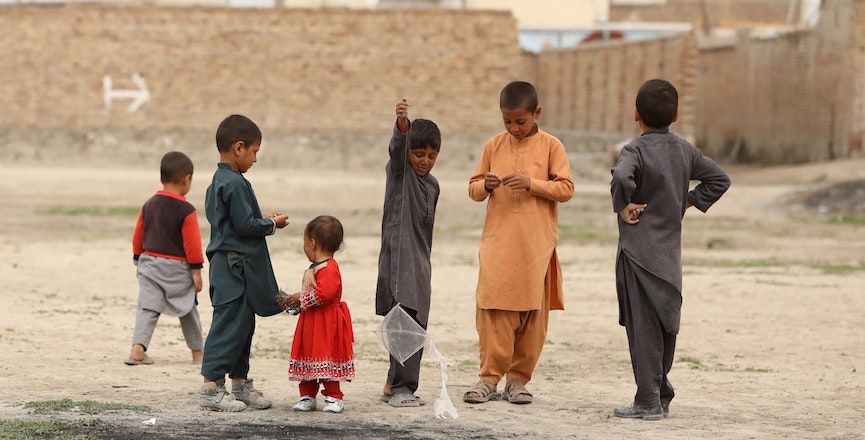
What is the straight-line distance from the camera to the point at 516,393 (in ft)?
20.7

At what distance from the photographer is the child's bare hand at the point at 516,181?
238 inches

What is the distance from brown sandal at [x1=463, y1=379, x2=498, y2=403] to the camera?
626 centimetres

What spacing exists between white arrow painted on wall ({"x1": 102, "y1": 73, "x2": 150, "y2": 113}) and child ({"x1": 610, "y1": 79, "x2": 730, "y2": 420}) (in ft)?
74.4

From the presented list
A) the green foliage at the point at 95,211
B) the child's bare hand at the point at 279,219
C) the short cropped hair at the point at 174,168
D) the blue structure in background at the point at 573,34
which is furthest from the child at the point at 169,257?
the blue structure in background at the point at 573,34

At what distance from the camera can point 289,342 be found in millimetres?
8484

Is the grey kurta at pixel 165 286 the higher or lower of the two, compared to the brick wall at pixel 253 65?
lower

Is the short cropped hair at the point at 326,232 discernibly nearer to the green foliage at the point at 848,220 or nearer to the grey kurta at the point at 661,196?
the grey kurta at the point at 661,196

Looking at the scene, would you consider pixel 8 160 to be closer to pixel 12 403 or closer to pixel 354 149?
pixel 354 149

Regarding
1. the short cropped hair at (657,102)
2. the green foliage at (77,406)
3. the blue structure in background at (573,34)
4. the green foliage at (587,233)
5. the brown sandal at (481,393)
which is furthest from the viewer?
the blue structure in background at (573,34)

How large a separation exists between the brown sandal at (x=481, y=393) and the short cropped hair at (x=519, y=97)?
4.45ft

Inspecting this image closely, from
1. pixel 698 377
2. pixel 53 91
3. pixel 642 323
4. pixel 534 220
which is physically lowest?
pixel 698 377

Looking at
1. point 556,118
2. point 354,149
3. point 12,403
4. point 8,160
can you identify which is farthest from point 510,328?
A: point 556,118

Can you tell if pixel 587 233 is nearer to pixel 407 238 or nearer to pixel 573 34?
pixel 407 238

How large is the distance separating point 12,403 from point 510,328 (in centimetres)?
234
